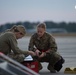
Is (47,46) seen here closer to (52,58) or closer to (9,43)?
(52,58)

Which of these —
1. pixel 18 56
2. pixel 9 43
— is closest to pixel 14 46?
pixel 9 43

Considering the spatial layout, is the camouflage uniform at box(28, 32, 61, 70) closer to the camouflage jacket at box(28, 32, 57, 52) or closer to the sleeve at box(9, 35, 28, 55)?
the camouflage jacket at box(28, 32, 57, 52)

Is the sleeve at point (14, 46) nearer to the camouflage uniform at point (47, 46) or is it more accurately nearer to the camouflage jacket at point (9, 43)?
the camouflage jacket at point (9, 43)

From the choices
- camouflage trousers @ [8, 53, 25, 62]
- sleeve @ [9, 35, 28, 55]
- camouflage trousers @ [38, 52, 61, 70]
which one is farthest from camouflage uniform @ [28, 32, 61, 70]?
sleeve @ [9, 35, 28, 55]

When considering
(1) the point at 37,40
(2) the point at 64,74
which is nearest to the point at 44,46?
(1) the point at 37,40

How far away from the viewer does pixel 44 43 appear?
8602 millimetres

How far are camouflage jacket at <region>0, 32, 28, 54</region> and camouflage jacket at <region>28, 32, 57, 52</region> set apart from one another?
133 cm

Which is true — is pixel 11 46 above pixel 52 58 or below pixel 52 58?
above

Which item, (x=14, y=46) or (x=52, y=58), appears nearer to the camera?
(x=14, y=46)

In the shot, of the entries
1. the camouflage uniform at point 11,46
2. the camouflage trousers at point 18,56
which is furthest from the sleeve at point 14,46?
the camouflage trousers at point 18,56

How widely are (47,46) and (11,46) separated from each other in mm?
1820

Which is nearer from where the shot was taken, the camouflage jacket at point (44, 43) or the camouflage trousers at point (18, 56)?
the camouflage trousers at point (18, 56)

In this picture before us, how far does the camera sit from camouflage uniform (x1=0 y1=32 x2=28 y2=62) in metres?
6.91

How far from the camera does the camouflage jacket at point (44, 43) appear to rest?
8500 mm
